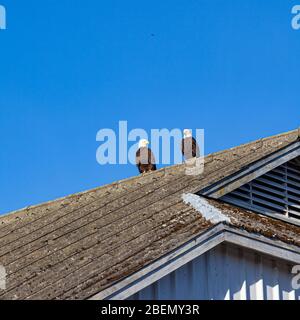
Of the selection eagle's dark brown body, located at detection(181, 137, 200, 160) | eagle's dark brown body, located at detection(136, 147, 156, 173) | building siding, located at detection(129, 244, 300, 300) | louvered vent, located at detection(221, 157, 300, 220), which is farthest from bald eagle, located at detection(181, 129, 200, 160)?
building siding, located at detection(129, 244, 300, 300)

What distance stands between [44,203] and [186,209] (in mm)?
4762

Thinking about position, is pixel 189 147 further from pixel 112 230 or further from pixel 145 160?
pixel 112 230

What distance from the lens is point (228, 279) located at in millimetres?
15695

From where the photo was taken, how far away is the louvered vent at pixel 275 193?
17250mm

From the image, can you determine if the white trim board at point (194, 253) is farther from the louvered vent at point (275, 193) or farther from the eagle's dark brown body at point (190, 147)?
the eagle's dark brown body at point (190, 147)

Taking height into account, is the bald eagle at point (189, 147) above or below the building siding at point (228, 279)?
above

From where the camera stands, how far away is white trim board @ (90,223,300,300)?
14.6 m

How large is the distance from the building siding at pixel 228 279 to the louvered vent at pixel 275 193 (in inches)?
53.8

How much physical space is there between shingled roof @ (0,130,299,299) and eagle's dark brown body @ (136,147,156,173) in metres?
4.15

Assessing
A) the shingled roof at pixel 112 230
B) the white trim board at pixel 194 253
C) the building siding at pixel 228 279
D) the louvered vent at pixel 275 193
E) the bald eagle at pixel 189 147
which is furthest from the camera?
the bald eagle at pixel 189 147

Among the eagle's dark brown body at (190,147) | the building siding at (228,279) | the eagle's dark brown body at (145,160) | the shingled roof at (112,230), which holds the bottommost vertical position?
the building siding at (228,279)

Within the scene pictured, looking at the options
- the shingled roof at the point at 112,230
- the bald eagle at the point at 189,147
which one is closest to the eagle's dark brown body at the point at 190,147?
the bald eagle at the point at 189,147
